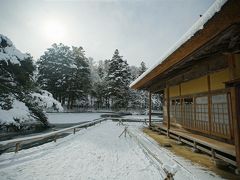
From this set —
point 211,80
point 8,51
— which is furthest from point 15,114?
point 211,80

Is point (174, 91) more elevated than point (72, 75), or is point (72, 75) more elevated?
point (72, 75)

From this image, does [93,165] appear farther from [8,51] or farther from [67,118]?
[67,118]

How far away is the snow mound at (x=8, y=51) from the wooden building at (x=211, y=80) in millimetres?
8190

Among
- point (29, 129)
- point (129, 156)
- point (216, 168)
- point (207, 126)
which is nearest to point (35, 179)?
point (129, 156)

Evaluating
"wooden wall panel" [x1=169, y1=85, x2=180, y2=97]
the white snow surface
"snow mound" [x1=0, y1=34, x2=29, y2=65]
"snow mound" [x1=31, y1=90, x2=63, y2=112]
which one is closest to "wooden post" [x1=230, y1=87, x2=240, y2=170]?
"wooden wall panel" [x1=169, y1=85, x2=180, y2=97]

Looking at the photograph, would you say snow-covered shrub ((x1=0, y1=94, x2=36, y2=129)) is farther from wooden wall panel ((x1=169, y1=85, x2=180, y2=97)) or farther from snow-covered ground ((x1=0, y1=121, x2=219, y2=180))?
wooden wall panel ((x1=169, y1=85, x2=180, y2=97))

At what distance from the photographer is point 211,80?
7770 mm

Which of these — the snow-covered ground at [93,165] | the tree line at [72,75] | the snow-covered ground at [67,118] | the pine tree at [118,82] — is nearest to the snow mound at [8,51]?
the snow-covered ground at [93,165]

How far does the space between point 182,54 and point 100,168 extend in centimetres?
398

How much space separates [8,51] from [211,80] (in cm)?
1091

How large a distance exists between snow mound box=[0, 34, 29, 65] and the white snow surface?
2.54 metres

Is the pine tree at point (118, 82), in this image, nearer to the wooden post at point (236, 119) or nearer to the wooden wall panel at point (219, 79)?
the wooden wall panel at point (219, 79)

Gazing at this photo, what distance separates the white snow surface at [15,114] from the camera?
10.4 m

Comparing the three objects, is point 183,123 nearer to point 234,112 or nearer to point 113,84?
point 234,112
